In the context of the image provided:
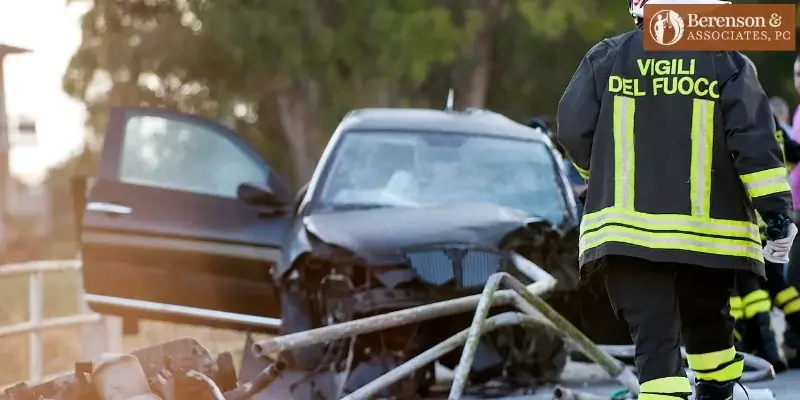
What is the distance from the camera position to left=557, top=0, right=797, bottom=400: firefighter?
376cm

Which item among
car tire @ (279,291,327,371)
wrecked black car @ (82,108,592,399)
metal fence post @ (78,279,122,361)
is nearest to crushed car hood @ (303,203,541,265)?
wrecked black car @ (82,108,592,399)

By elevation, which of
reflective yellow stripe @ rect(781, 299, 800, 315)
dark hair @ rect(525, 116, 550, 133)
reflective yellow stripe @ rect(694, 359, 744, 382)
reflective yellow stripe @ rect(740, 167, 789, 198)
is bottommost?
reflective yellow stripe @ rect(781, 299, 800, 315)

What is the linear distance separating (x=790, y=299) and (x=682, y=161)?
3.22 meters

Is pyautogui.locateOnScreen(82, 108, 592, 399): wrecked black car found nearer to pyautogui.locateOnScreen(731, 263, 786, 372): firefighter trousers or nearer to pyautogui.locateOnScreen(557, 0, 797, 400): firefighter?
pyautogui.locateOnScreen(731, 263, 786, 372): firefighter trousers

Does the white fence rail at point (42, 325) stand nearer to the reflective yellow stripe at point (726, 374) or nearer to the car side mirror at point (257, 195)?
the car side mirror at point (257, 195)

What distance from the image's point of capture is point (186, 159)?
7.31 metres

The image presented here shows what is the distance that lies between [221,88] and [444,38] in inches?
151

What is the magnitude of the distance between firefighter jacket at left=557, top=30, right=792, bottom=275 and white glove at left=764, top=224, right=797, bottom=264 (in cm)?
8

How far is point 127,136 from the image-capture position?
7.41 meters

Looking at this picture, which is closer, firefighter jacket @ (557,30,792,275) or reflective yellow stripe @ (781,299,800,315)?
firefighter jacket @ (557,30,792,275)

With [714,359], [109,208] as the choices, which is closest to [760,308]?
[714,359]

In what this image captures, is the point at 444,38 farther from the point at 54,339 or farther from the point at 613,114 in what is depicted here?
the point at 613,114

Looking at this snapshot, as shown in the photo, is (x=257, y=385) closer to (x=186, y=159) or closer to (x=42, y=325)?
(x=186, y=159)

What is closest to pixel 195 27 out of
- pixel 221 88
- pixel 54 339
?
pixel 221 88
